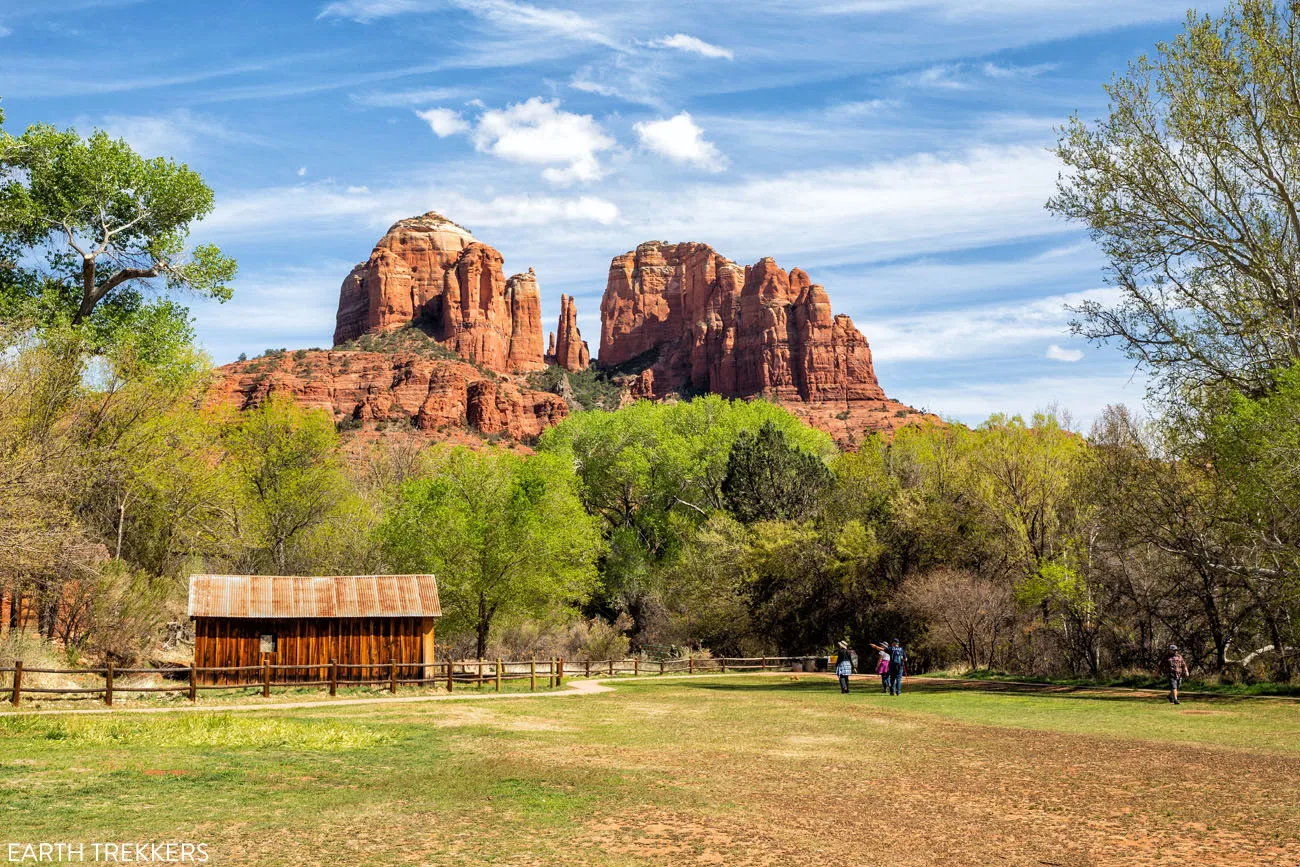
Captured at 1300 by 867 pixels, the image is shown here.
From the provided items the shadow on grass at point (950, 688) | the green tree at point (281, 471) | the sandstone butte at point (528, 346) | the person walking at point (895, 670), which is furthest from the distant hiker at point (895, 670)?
the sandstone butte at point (528, 346)

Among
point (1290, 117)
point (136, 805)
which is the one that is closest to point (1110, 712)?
point (1290, 117)

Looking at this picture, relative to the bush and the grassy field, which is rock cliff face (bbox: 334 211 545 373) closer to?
the bush

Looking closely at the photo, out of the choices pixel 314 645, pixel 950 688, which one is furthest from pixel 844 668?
pixel 314 645

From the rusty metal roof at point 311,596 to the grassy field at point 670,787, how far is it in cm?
910

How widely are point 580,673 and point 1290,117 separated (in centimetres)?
3035

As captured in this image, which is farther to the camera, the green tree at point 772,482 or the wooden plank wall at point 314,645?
the green tree at point 772,482

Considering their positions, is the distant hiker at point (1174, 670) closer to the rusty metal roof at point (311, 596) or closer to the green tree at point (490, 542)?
the rusty metal roof at point (311, 596)

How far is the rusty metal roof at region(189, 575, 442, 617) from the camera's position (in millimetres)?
28641

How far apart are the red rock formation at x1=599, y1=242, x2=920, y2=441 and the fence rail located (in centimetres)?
8817

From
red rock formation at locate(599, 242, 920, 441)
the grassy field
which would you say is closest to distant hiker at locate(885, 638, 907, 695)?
the grassy field

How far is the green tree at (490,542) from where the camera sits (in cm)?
4122

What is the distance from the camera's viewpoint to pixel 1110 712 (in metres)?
21.0

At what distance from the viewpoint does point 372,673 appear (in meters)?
29.5

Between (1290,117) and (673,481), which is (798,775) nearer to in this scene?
(1290,117)
